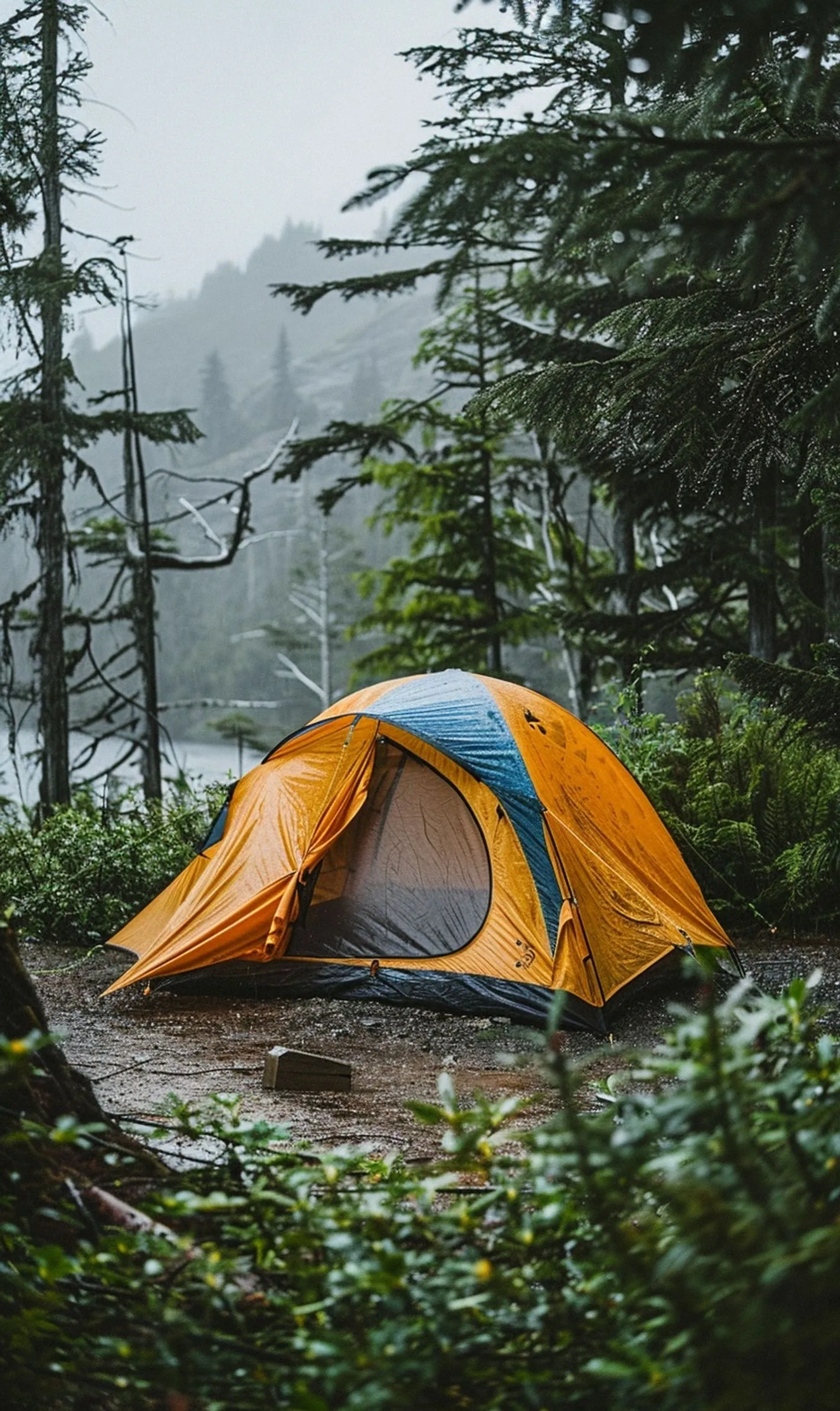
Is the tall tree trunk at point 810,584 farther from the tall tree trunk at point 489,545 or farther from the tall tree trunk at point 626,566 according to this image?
the tall tree trunk at point 489,545

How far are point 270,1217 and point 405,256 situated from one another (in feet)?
518

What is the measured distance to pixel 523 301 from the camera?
13227 mm

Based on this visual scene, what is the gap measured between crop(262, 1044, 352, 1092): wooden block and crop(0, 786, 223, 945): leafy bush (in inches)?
166

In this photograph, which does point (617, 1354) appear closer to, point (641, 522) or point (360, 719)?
point (360, 719)

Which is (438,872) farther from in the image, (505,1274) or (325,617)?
(325,617)

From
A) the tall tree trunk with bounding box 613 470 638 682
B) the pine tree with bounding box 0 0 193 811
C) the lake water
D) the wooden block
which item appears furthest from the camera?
the lake water

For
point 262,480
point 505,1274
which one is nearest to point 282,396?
point 262,480

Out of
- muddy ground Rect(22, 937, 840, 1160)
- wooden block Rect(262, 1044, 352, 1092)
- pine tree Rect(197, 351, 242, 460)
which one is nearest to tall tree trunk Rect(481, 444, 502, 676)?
muddy ground Rect(22, 937, 840, 1160)

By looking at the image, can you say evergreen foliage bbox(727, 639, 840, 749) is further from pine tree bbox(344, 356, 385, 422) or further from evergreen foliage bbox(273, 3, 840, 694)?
pine tree bbox(344, 356, 385, 422)

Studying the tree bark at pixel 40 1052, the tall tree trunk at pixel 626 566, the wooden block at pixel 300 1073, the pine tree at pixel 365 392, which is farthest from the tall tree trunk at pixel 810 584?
the pine tree at pixel 365 392

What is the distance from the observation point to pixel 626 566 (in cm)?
1250

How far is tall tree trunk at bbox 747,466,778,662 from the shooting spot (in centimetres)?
1030

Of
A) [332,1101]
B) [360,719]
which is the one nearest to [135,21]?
[360,719]

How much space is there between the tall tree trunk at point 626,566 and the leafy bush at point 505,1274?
29.4 ft
